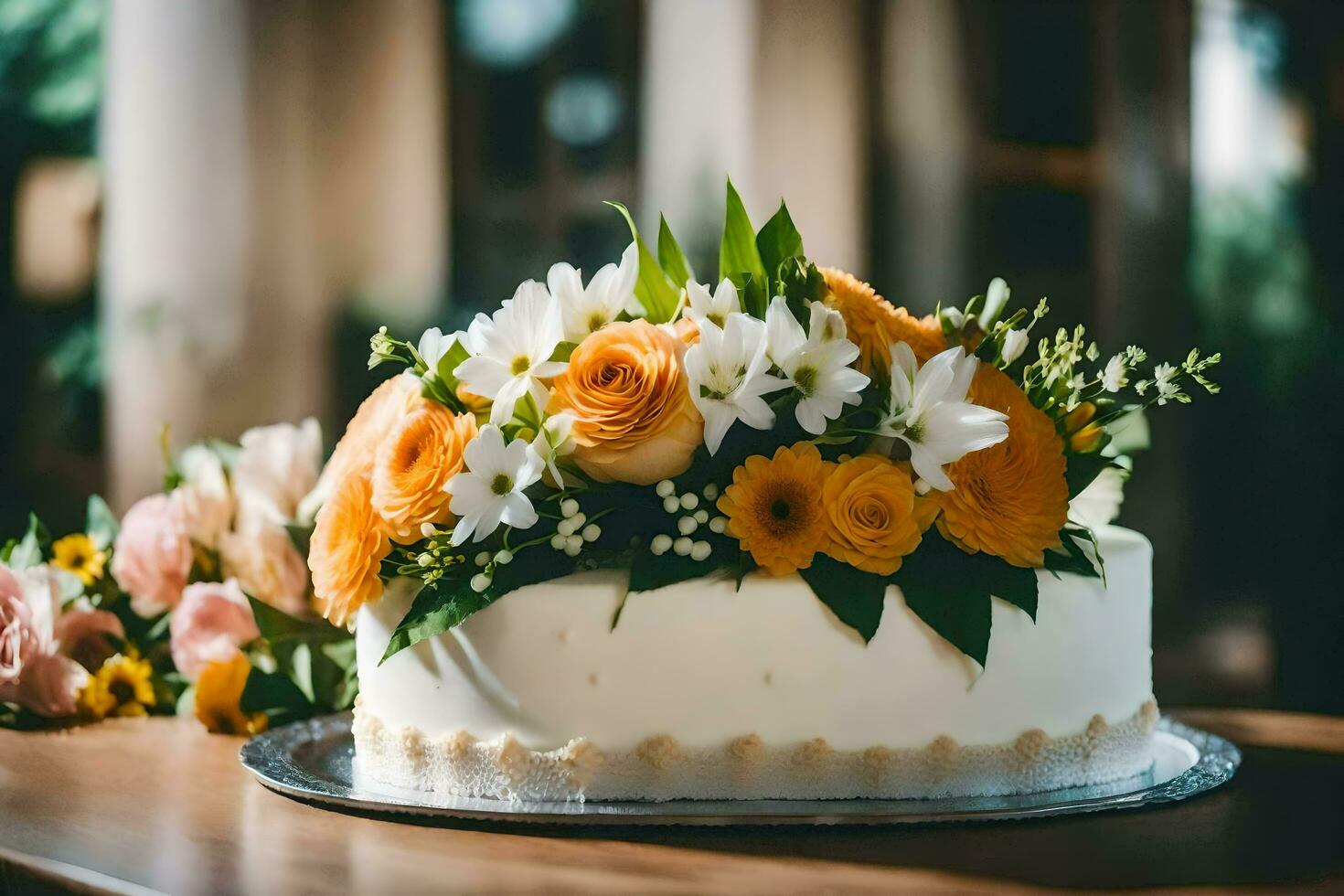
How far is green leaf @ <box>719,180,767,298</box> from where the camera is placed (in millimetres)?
1034

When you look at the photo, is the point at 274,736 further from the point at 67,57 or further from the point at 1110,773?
the point at 67,57

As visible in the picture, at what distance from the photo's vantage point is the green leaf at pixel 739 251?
1.03 metres

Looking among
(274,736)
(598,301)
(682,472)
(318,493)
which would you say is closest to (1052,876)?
(682,472)

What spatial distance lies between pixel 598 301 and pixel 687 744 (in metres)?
0.33

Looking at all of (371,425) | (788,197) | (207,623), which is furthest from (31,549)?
(788,197)

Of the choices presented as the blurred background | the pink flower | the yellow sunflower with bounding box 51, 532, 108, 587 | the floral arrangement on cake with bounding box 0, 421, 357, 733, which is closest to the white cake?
the floral arrangement on cake with bounding box 0, 421, 357, 733

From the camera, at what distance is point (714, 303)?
3.26ft

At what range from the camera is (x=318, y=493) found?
4.52 feet

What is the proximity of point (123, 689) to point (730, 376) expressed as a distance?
2.77ft

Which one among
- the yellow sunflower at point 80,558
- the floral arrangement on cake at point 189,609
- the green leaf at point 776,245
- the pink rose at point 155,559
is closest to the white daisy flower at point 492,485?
the green leaf at point 776,245

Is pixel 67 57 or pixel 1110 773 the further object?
pixel 67 57

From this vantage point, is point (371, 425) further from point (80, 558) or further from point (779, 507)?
point (80, 558)

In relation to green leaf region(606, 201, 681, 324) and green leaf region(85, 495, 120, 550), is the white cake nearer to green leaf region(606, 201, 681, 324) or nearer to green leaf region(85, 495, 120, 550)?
green leaf region(606, 201, 681, 324)

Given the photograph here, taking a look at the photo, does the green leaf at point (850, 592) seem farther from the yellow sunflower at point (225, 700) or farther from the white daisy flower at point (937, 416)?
the yellow sunflower at point (225, 700)
